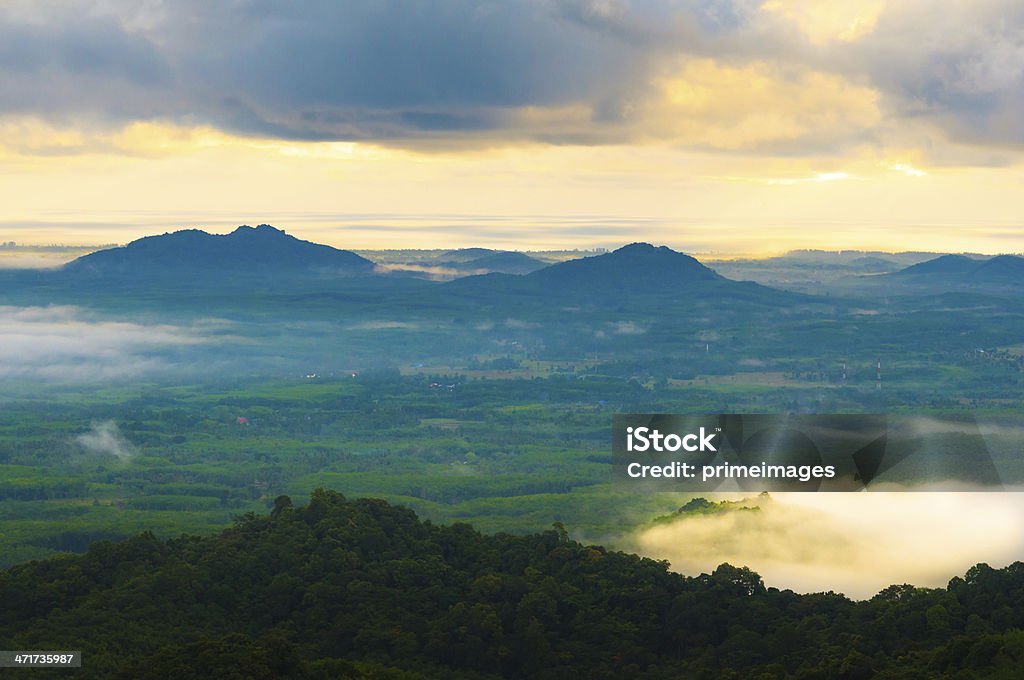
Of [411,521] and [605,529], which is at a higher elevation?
[411,521]

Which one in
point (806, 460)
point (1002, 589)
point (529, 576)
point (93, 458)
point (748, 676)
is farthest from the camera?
point (93, 458)

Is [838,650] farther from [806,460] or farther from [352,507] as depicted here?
[806,460]

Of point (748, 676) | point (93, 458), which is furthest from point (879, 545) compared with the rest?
point (93, 458)

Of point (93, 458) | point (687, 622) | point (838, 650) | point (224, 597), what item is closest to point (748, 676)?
point (838, 650)

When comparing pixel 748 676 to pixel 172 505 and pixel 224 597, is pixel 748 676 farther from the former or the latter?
pixel 172 505

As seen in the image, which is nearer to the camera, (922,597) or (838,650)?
(838,650)

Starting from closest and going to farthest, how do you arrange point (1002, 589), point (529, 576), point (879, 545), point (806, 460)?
point (1002, 589) → point (529, 576) → point (879, 545) → point (806, 460)
